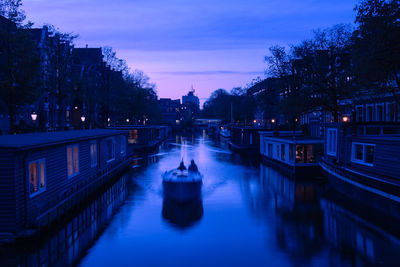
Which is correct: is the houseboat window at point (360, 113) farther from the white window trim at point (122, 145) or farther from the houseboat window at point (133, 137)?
the houseboat window at point (133, 137)

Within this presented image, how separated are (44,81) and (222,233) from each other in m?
31.5

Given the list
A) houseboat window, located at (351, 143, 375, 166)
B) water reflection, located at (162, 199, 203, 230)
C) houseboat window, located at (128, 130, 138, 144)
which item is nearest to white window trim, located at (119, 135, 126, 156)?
water reflection, located at (162, 199, 203, 230)

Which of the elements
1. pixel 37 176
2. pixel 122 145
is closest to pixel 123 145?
pixel 122 145

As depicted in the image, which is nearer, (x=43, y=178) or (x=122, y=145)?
(x=43, y=178)

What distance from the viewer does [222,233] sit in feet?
62.2

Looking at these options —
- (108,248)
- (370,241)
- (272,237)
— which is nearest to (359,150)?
(370,241)

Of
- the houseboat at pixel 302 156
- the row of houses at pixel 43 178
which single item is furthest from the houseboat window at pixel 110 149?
the houseboat at pixel 302 156

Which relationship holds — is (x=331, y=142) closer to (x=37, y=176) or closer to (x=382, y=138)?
(x=382, y=138)

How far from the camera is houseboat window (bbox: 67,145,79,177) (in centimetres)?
2297

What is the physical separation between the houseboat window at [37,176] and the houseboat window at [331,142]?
74.0 feet

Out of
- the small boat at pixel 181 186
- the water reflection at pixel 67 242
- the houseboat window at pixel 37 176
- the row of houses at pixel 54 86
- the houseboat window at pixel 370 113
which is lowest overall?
the water reflection at pixel 67 242

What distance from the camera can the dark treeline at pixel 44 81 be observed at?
3288 centimetres

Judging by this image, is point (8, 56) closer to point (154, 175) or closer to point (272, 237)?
point (154, 175)

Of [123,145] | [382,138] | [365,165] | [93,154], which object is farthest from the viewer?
[123,145]
